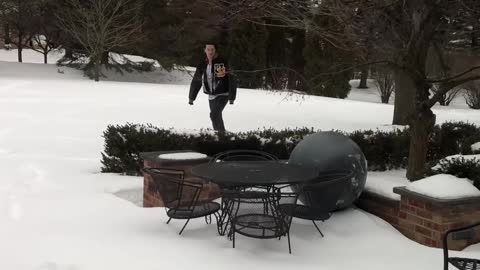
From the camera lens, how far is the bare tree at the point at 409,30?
5328 mm

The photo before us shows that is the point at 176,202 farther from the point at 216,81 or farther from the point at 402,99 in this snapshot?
the point at 402,99

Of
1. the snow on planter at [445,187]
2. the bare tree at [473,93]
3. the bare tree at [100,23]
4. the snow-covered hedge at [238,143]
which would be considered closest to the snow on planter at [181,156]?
the snow-covered hedge at [238,143]

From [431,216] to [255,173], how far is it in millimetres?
1430

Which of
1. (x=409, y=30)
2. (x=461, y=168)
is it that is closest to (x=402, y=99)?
(x=409, y=30)

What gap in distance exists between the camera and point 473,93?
21.0m

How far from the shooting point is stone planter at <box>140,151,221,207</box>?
5.07m

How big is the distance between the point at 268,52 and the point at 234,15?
18.7m

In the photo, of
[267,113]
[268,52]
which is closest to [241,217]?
[267,113]

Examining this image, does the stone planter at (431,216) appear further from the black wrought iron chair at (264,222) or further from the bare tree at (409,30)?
the black wrought iron chair at (264,222)

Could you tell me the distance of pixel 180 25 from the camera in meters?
23.7

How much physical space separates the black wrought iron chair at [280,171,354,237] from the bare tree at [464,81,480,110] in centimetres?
1798

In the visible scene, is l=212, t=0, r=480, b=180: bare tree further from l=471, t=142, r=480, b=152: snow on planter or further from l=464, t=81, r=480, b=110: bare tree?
l=464, t=81, r=480, b=110: bare tree

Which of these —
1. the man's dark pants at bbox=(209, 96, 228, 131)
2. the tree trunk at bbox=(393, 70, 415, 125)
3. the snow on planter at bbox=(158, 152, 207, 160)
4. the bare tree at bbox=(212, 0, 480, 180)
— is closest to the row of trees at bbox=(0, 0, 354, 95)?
the tree trunk at bbox=(393, 70, 415, 125)

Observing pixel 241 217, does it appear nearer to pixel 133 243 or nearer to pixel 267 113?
pixel 133 243
